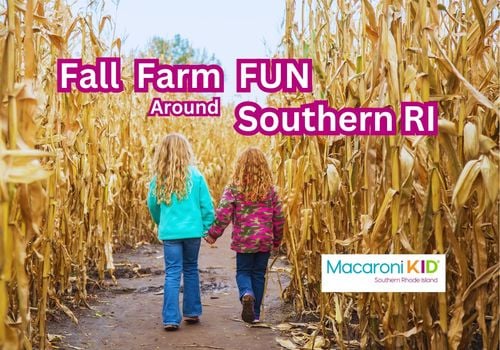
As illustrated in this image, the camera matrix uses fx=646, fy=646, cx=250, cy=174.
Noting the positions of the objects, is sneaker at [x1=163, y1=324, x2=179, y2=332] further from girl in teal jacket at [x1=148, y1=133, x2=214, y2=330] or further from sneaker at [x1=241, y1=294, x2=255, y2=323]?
sneaker at [x1=241, y1=294, x2=255, y2=323]

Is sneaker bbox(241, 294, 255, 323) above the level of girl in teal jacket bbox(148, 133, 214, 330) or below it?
below

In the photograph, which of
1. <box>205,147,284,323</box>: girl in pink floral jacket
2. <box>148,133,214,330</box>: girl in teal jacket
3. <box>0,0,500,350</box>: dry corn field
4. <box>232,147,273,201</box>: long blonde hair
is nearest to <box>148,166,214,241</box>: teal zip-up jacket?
<box>148,133,214,330</box>: girl in teal jacket

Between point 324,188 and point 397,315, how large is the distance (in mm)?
859

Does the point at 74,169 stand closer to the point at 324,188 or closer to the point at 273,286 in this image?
the point at 324,188

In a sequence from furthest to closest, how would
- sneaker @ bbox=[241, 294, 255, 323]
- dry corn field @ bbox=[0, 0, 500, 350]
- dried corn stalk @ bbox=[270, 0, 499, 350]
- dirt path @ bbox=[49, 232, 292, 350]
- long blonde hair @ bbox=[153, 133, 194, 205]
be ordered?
1. long blonde hair @ bbox=[153, 133, 194, 205]
2. sneaker @ bbox=[241, 294, 255, 323]
3. dirt path @ bbox=[49, 232, 292, 350]
4. dried corn stalk @ bbox=[270, 0, 499, 350]
5. dry corn field @ bbox=[0, 0, 500, 350]

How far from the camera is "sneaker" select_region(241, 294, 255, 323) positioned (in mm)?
3904

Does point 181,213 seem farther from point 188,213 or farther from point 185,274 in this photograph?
point 185,274

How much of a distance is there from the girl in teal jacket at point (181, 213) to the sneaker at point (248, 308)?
403 millimetres

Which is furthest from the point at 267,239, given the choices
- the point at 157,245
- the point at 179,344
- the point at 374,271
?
the point at 157,245

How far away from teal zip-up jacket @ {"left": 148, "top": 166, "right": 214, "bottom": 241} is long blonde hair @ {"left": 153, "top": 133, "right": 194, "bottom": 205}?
38 mm

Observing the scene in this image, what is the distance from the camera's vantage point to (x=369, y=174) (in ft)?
8.00

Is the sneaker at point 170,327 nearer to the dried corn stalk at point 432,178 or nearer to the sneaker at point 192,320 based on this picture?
the sneaker at point 192,320

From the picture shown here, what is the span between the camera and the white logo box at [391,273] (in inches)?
89.9

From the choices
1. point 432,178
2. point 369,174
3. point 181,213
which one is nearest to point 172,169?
point 181,213
